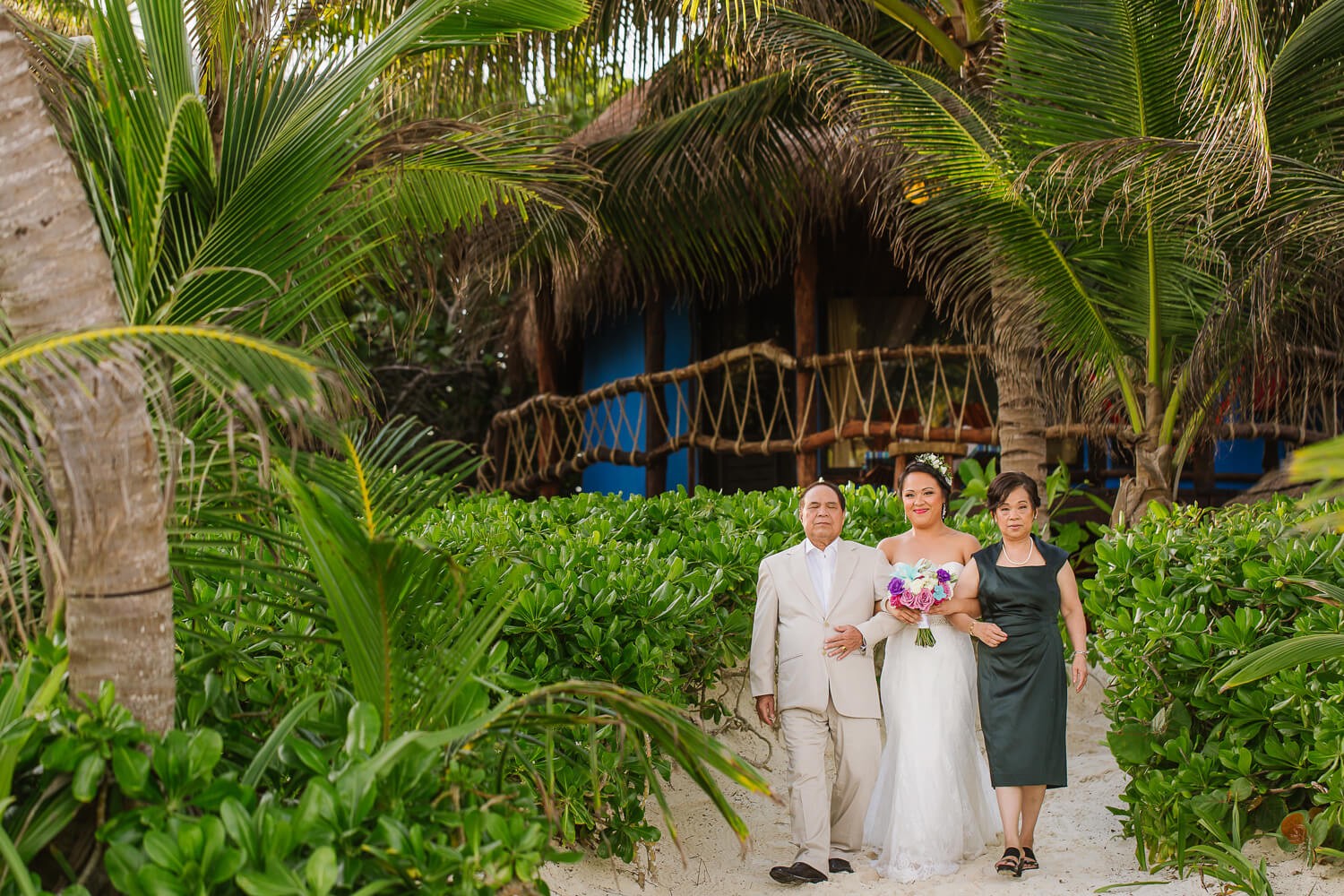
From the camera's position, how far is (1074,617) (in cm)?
484

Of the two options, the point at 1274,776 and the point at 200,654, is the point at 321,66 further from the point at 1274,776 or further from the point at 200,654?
the point at 1274,776

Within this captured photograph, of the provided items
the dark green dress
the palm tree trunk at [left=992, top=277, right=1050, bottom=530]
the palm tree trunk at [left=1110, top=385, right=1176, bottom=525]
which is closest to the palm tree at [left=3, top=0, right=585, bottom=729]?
the dark green dress

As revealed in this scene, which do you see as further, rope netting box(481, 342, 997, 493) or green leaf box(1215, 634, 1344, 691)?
rope netting box(481, 342, 997, 493)

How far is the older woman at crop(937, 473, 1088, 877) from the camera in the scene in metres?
4.69

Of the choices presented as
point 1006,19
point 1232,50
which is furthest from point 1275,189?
point 1006,19

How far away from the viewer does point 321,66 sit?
10.9ft

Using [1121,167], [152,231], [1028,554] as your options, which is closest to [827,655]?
[1028,554]

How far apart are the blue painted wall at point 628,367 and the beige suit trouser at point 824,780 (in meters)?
7.13

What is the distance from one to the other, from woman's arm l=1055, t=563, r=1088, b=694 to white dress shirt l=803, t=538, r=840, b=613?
861mm

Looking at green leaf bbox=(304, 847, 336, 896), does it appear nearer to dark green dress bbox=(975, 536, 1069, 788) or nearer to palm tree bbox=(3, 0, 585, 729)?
palm tree bbox=(3, 0, 585, 729)

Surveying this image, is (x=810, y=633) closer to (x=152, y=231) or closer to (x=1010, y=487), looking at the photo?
(x=1010, y=487)

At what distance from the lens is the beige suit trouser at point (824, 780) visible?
15.3 feet

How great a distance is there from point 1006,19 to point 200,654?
5.13m

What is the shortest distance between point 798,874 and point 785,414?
22.3 ft
